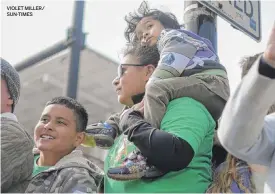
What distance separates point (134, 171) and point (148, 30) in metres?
1.26

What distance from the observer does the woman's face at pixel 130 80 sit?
299 cm

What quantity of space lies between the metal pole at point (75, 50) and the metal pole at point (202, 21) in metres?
1.45

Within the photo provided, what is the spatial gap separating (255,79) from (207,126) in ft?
2.70

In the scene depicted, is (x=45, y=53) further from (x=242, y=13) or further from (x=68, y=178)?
(x=68, y=178)

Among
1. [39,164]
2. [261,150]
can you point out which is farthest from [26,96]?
[261,150]

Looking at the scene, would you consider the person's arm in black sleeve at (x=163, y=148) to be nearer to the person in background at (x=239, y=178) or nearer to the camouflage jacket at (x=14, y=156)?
the person in background at (x=239, y=178)

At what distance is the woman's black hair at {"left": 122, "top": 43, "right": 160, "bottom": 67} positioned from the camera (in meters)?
3.10

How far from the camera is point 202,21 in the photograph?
3.91 m

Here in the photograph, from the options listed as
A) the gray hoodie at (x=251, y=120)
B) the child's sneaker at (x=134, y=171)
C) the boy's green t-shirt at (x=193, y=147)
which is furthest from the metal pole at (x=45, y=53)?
the gray hoodie at (x=251, y=120)

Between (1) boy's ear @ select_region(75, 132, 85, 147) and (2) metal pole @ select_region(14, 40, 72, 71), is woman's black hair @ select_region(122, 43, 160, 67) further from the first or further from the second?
(2) metal pole @ select_region(14, 40, 72, 71)

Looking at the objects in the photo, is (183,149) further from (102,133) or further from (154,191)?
(102,133)

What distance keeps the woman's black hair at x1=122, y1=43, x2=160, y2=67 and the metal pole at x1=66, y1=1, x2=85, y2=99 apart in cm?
190

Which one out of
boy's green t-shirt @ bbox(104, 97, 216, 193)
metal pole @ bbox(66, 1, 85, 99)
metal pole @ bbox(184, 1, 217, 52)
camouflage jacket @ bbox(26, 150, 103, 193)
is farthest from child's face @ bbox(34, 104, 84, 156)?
metal pole @ bbox(66, 1, 85, 99)

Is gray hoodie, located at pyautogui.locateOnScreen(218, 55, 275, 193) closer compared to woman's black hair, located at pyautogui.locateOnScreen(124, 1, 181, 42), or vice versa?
gray hoodie, located at pyautogui.locateOnScreen(218, 55, 275, 193)
